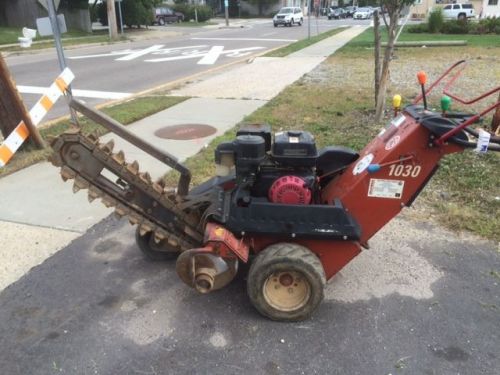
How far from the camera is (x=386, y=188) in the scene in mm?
2926

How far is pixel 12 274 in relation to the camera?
3.51 m

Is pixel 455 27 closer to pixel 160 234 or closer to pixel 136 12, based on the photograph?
pixel 136 12

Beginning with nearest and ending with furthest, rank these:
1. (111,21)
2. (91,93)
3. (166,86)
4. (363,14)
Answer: (91,93) < (166,86) < (111,21) < (363,14)

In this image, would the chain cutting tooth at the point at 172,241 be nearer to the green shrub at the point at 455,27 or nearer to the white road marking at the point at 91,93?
the white road marking at the point at 91,93

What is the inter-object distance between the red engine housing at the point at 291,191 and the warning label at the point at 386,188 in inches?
16.2

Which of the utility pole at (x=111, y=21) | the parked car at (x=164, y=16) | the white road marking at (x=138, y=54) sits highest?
the parked car at (x=164, y=16)

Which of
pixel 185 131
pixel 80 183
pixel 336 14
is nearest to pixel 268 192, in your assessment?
pixel 80 183

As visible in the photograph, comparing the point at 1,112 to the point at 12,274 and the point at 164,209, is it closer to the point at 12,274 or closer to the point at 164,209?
the point at 12,274

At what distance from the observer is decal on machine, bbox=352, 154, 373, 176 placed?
296 centimetres

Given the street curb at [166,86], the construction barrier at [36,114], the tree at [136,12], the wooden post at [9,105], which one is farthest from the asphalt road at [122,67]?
the tree at [136,12]

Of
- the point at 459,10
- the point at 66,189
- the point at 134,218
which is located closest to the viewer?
the point at 134,218

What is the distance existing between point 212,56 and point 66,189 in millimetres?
13827

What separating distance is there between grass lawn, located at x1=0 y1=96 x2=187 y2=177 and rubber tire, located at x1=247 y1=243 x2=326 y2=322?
3913mm

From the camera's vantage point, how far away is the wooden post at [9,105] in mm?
5516
